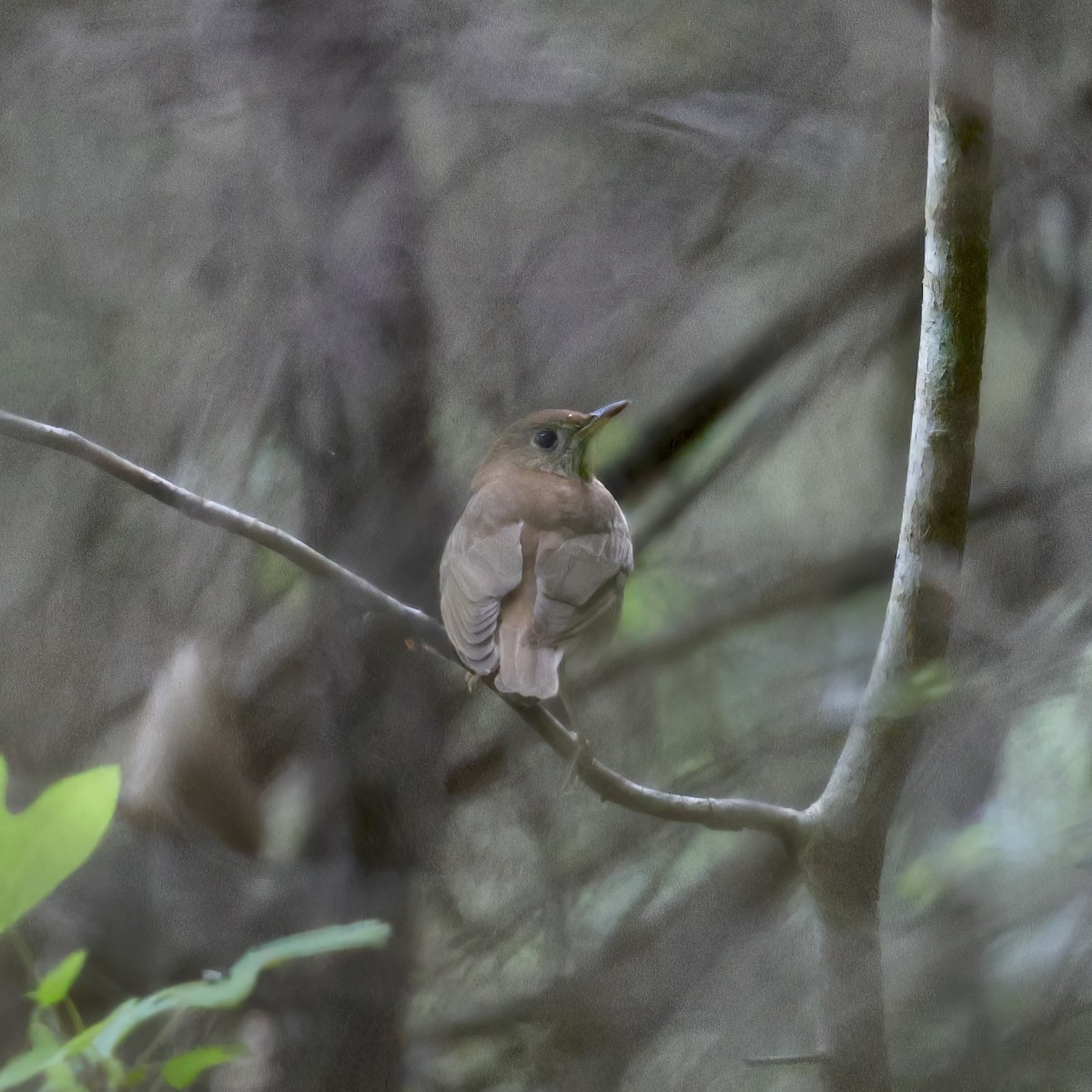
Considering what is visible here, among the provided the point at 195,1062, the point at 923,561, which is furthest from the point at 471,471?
the point at 195,1062

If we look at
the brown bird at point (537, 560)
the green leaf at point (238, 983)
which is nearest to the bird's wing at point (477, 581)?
the brown bird at point (537, 560)

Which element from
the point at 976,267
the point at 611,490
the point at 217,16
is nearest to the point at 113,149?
the point at 217,16

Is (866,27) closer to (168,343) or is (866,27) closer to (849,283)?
(849,283)

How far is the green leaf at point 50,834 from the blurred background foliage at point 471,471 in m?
0.02

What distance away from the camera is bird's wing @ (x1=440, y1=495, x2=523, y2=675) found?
1.08 m

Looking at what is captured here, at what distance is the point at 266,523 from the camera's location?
118cm

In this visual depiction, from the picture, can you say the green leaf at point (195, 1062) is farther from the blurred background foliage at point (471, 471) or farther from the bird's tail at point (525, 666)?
the bird's tail at point (525, 666)

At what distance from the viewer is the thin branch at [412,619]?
3.67 feet

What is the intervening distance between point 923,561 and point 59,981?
0.89m

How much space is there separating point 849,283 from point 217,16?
0.71 m

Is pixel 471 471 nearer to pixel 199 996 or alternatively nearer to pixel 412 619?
pixel 412 619

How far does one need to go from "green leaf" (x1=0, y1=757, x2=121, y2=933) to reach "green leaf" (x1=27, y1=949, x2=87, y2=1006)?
0.07 meters

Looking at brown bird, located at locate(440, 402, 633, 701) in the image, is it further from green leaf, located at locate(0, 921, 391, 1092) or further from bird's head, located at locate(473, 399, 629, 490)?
green leaf, located at locate(0, 921, 391, 1092)

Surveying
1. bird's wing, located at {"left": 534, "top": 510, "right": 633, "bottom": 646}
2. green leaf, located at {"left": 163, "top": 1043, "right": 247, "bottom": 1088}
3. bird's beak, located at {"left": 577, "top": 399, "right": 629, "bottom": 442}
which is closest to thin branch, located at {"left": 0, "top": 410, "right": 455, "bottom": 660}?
bird's wing, located at {"left": 534, "top": 510, "right": 633, "bottom": 646}
